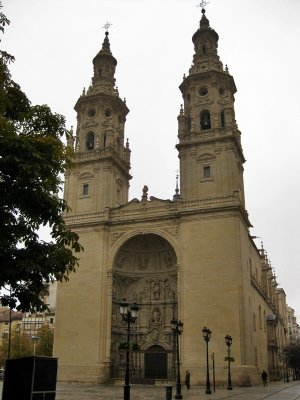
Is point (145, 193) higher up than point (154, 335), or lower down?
higher up

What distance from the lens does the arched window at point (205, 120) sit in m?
41.8

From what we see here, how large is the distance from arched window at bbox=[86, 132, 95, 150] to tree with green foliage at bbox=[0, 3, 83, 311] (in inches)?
1298

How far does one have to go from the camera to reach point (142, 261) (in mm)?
41125

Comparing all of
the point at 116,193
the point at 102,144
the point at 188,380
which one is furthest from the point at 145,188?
the point at 188,380

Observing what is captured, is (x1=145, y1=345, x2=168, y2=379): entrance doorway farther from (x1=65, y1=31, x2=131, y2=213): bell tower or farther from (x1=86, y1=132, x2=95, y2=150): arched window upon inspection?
(x1=86, y1=132, x2=95, y2=150): arched window

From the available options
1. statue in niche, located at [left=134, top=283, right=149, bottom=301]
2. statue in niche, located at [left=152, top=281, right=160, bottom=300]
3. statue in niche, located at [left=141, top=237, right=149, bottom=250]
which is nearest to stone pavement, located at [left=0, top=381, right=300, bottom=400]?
statue in niche, located at [left=152, top=281, right=160, bottom=300]

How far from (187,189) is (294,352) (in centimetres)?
3889

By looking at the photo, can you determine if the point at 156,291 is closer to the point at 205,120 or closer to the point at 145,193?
the point at 145,193

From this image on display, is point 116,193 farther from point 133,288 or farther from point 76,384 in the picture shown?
point 76,384

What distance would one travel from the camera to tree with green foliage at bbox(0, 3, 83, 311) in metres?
10.6

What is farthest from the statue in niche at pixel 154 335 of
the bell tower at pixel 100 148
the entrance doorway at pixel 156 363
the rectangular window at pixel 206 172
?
the rectangular window at pixel 206 172

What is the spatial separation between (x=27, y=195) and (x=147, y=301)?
1207 inches

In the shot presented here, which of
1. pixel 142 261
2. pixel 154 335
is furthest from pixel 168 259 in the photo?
pixel 154 335

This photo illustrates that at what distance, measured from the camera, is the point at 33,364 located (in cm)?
1244
